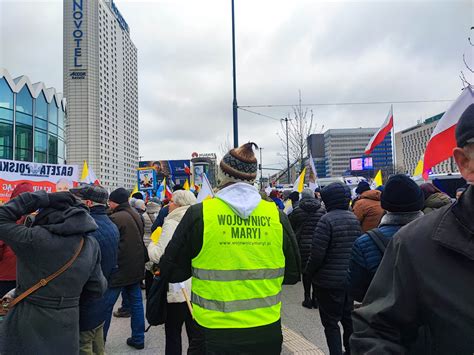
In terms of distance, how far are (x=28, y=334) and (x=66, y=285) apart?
16.1 inches

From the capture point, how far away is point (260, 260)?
2.35 m

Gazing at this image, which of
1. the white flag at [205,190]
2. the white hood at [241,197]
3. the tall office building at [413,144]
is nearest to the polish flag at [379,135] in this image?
the white flag at [205,190]

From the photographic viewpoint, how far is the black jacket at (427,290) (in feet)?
3.79

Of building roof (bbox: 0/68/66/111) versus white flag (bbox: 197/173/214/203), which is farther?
building roof (bbox: 0/68/66/111)

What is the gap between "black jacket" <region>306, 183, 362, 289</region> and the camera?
3.92m

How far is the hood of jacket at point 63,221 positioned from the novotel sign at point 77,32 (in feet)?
469

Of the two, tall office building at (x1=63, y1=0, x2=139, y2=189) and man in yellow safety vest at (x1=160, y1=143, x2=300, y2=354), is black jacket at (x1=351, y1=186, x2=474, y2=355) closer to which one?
man in yellow safety vest at (x1=160, y1=143, x2=300, y2=354)

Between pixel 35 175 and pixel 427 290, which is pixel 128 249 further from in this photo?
pixel 427 290

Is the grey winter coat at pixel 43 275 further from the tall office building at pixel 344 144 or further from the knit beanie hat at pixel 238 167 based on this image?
the tall office building at pixel 344 144

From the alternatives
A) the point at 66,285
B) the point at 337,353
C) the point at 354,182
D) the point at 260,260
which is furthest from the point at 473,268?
the point at 354,182

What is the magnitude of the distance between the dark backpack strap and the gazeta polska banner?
166 inches

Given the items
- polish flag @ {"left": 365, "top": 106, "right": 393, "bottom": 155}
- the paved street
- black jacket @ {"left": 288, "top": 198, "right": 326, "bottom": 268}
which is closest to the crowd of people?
the paved street

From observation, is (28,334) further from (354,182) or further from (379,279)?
(354,182)

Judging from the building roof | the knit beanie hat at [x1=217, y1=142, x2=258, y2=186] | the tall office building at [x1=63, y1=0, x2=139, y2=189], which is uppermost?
the tall office building at [x1=63, y1=0, x2=139, y2=189]
